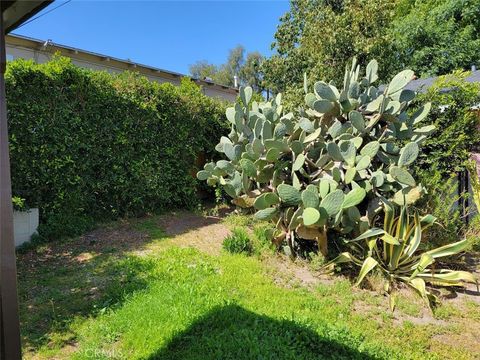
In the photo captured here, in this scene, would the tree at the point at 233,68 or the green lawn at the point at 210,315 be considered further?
the tree at the point at 233,68

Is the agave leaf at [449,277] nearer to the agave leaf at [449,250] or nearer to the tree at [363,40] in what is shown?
the agave leaf at [449,250]

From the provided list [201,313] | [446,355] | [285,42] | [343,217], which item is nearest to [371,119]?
[343,217]

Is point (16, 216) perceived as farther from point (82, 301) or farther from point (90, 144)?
point (82, 301)

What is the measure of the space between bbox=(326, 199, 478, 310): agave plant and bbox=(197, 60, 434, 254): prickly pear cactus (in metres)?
0.20

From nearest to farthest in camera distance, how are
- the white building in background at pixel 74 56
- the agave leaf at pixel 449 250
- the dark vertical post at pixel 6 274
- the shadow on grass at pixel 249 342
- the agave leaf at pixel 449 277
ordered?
the dark vertical post at pixel 6 274, the shadow on grass at pixel 249 342, the agave leaf at pixel 449 277, the agave leaf at pixel 449 250, the white building in background at pixel 74 56

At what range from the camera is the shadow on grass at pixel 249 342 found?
2555 millimetres

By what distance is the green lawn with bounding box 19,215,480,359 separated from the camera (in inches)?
106

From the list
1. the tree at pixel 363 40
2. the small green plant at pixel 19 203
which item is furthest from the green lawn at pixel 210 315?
the tree at pixel 363 40

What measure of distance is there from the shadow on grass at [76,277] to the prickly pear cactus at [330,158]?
5.47 feet

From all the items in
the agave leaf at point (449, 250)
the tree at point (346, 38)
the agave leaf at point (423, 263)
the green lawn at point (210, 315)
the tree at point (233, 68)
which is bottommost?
the green lawn at point (210, 315)

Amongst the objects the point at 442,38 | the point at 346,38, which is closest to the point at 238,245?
the point at 346,38

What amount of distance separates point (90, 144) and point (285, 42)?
674 centimetres

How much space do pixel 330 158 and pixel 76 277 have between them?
334 cm

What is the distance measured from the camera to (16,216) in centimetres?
489
